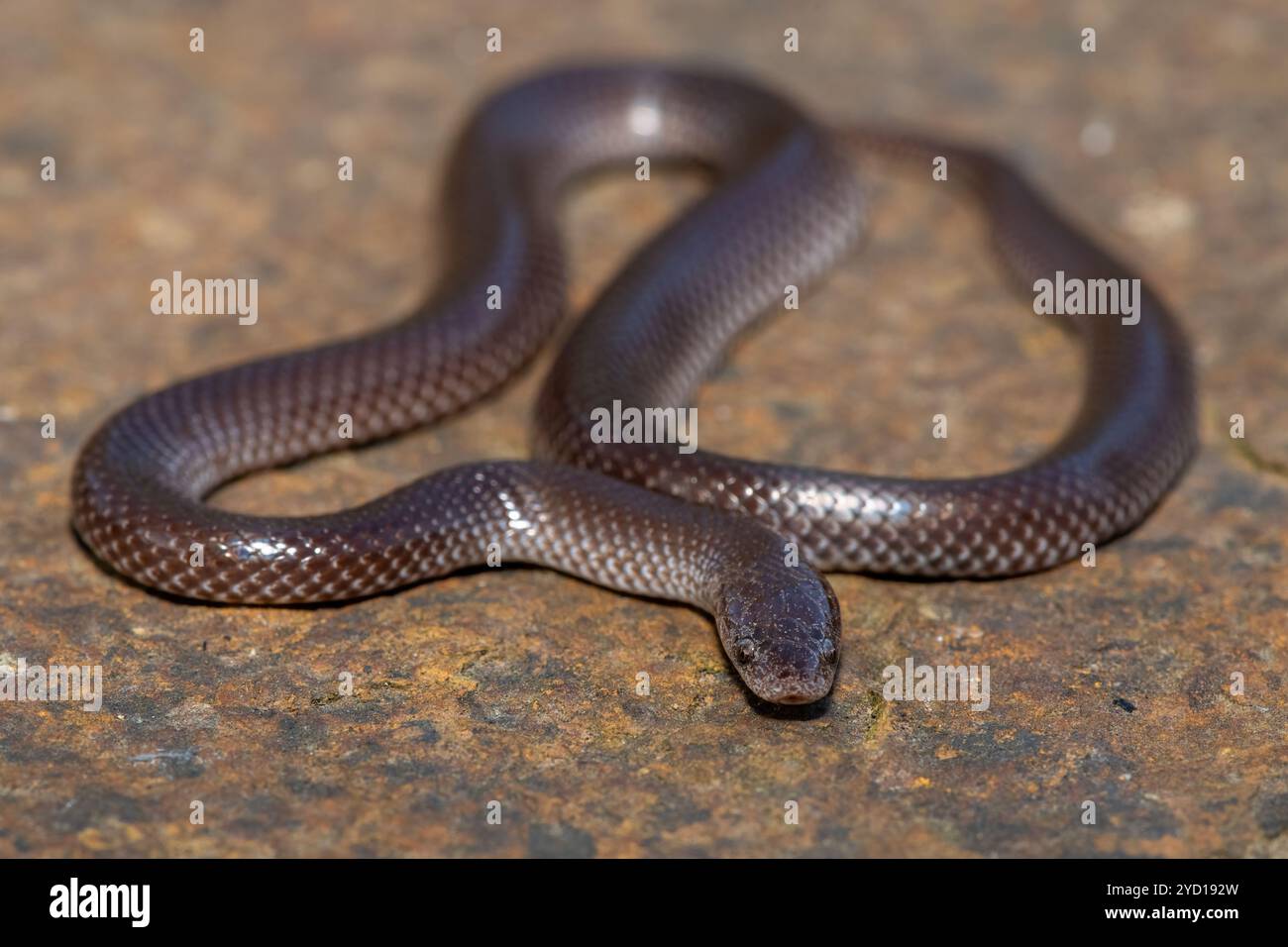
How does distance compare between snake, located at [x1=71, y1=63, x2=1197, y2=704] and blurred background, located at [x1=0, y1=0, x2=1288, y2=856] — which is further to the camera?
snake, located at [x1=71, y1=63, x2=1197, y2=704]

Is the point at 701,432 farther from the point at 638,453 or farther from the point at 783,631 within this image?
the point at 783,631

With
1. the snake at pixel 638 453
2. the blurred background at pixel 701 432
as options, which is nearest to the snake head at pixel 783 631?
the snake at pixel 638 453

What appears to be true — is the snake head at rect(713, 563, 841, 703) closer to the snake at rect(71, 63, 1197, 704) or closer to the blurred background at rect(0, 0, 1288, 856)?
the snake at rect(71, 63, 1197, 704)

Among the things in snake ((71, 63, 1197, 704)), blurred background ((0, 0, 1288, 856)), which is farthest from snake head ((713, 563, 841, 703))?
blurred background ((0, 0, 1288, 856))

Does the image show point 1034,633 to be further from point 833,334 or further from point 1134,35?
point 1134,35

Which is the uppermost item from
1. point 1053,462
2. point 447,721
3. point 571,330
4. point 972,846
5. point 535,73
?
point 535,73
